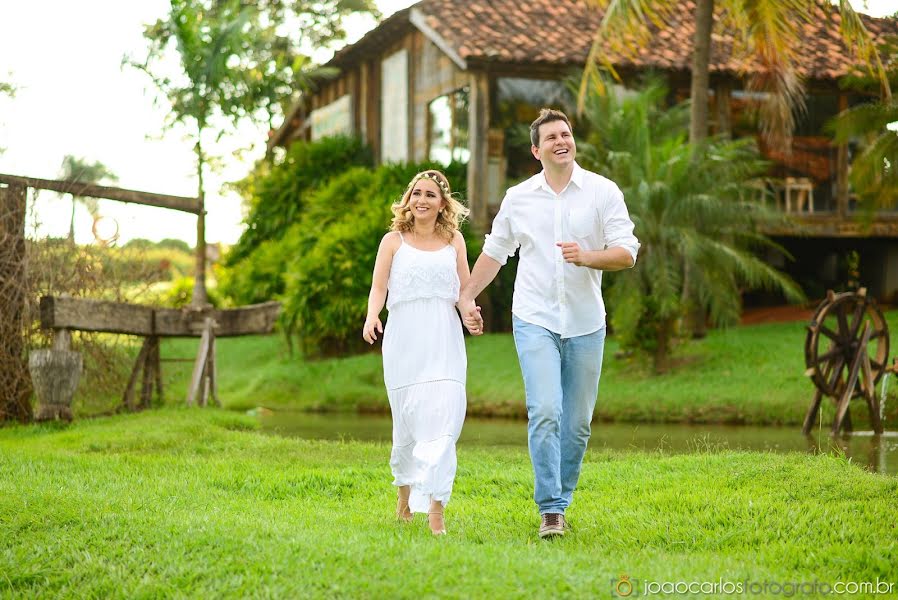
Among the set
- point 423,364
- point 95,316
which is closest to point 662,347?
point 95,316

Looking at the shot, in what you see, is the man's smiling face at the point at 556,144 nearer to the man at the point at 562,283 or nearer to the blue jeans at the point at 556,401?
the man at the point at 562,283

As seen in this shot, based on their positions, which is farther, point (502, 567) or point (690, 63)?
point (690, 63)

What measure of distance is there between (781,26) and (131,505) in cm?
1369

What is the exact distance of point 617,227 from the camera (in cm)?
678

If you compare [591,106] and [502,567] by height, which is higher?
[591,106]

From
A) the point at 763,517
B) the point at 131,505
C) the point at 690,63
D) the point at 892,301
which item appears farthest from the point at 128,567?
the point at 892,301

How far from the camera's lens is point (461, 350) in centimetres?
693

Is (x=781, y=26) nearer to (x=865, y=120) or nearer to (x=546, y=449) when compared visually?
(x=865, y=120)

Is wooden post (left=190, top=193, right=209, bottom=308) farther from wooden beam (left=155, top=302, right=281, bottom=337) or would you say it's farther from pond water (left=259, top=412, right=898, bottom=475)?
pond water (left=259, top=412, right=898, bottom=475)

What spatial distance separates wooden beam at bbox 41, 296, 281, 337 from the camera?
43.2 feet

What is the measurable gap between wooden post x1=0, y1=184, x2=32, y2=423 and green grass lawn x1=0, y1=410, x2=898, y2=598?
166 inches

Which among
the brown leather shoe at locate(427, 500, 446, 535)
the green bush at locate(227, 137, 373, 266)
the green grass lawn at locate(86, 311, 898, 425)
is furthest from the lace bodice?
the green bush at locate(227, 137, 373, 266)

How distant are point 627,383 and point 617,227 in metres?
11.3

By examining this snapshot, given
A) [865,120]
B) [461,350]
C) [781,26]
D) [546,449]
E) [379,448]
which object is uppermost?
[781,26]
